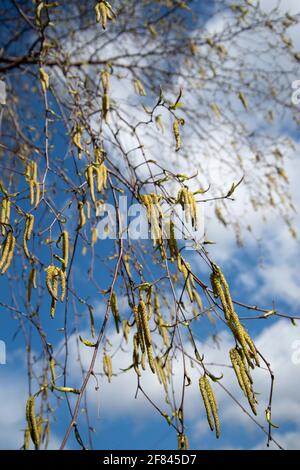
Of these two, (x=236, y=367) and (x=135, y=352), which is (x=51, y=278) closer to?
(x=135, y=352)

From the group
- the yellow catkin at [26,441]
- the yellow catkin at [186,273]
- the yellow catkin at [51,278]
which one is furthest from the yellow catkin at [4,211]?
the yellow catkin at [26,441]

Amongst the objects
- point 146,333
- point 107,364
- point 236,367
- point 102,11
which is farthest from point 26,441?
point 102,11

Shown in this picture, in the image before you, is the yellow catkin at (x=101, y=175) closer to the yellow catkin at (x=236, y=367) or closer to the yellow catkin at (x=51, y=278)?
the yellow catkin at (x=51, y=278)

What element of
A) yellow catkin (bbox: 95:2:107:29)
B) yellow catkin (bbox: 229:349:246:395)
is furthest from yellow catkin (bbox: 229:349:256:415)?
yellow catkin (bbox: 95:2:107:29)

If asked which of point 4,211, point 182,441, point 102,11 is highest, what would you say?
point 102,11

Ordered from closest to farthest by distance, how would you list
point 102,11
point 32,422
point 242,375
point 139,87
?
point 242,375
point 32,422
point 102,11
point 139,87

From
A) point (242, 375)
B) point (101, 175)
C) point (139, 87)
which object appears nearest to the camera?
point (242, 375)

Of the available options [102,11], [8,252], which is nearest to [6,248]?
[8,252]

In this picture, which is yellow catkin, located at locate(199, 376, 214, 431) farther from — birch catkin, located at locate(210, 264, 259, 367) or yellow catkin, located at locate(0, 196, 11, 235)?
yellow catkin, located at locate(0, 196, 11, 235)

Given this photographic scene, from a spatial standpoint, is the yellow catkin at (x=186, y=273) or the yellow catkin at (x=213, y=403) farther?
the yellow catkin at (x=186, y=273)

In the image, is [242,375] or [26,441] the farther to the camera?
[26,441]

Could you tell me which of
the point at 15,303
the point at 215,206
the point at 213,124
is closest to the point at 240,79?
the point at 213,124

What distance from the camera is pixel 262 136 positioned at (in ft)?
10.5

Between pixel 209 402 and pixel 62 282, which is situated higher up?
pixel 62 282
